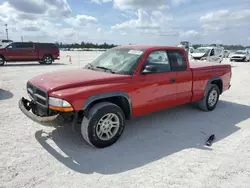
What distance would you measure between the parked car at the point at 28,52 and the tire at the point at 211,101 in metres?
15.9

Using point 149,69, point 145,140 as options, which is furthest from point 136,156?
point 149,69

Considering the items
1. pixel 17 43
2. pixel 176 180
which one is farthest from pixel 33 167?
pixel 17 43

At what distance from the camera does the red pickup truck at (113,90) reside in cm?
332

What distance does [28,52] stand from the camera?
17.5 meters

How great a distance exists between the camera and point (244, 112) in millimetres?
5781

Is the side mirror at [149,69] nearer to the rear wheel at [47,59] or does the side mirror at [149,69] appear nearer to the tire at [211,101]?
the tire at [211,101]

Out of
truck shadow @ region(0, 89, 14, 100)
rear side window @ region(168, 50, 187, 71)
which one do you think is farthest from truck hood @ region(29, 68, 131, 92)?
truck shadow @ region(0, 89, 14, 100)

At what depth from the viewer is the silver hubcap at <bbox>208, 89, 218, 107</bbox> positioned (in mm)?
5788

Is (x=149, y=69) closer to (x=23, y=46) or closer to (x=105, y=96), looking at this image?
(x=105, y=96)

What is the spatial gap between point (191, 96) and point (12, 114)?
4.41 meters

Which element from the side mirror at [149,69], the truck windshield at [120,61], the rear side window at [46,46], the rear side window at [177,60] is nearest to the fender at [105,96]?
the truck windshield at [120,61]

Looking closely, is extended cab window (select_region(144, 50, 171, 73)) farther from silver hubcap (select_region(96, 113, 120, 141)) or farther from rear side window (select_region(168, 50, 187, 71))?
silver hubcap (select_region(96, 113, 120, 141))

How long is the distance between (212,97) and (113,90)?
11.4 feet

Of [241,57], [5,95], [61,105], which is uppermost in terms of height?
[241,57]
